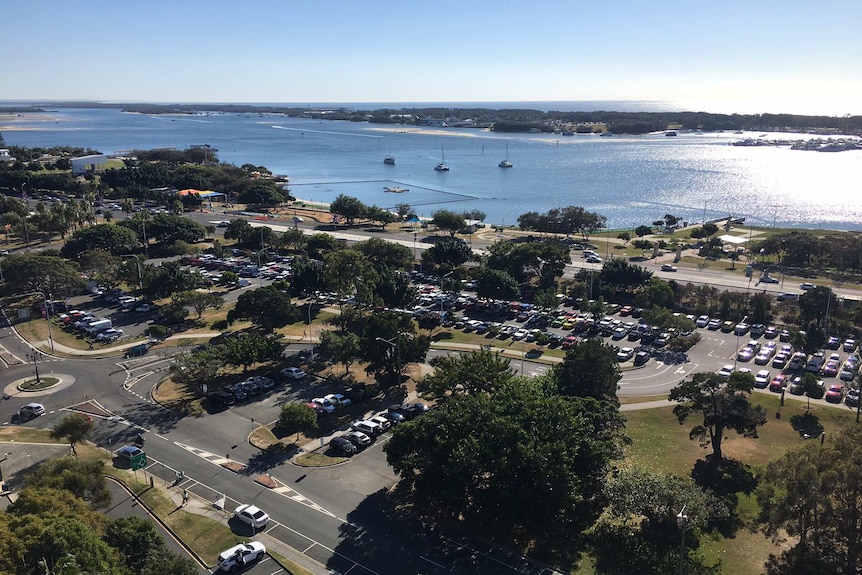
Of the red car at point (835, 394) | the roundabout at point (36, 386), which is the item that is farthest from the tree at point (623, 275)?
the roundabout at point (36, 386)

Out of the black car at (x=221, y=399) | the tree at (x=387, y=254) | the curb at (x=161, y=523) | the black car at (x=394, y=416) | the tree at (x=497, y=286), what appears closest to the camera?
the curb at (x=161, y=523)

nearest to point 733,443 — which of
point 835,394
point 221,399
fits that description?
point 835,394

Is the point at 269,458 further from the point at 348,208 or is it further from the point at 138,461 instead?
the point at 348,208

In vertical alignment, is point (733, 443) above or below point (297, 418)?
below

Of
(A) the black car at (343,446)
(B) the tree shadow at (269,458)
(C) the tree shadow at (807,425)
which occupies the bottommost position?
(B) the tree shadow at (269,458)

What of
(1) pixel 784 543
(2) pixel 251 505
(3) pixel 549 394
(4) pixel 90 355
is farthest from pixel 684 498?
(4) pixel 90 355

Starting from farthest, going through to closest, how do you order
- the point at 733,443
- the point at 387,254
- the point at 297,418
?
1. the point at 387,254
2. the point at 733,443
3. the point at 297,418

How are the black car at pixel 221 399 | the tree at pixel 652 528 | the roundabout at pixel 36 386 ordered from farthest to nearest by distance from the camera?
the roundabout at pixel 36 386 → the black car at pixel 221 399 → the tree at pixel 652 528

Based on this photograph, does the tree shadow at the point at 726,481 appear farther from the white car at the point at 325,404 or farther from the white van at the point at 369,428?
the white car at the point at 325,404
